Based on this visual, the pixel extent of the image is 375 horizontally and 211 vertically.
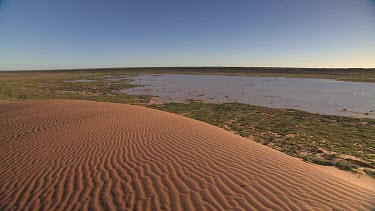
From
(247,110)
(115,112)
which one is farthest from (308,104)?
(115,112)

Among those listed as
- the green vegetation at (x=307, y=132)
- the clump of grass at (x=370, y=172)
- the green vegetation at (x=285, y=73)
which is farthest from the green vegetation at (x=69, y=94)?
the green vegetation at (x=285, y=73)

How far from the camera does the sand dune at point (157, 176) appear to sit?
411cm

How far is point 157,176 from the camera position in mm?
5035

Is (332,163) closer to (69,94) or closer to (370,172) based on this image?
(370,172)

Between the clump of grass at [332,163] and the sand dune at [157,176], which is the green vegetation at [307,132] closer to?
the clump of grass at [332,163]

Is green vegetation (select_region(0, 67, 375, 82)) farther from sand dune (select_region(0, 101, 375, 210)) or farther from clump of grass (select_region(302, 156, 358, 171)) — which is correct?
sand dune (select_region(0, 101, 375, 210))

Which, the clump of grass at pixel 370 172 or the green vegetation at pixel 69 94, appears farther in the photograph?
the green vegetation at pixel 69 94

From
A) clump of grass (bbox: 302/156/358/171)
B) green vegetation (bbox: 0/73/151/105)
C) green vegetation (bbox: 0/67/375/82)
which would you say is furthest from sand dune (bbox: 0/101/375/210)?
green vegetation (bbox: 0/67/375/82)

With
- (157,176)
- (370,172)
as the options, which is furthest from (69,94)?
(370,172)

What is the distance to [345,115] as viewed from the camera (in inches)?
666

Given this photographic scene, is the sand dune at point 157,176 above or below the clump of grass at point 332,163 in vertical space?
above

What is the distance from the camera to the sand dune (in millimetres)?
4113

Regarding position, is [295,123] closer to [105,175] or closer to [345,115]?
[345,115]

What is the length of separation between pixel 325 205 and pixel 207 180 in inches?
83.6
